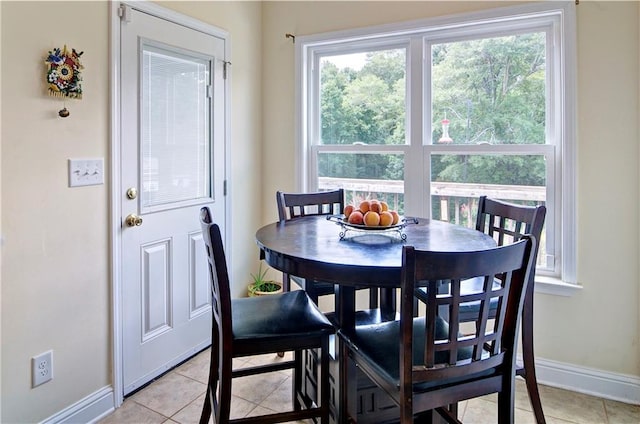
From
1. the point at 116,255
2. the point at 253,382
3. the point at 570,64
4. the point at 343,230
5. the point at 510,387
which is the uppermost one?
the point at 570,64

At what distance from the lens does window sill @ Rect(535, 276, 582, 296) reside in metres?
2.32

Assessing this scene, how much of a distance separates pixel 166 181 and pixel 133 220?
343mm

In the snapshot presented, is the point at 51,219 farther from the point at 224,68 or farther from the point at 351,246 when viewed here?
the point at 224,68

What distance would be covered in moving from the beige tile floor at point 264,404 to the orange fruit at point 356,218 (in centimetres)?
104

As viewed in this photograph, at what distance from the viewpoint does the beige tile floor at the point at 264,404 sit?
203 centimetres

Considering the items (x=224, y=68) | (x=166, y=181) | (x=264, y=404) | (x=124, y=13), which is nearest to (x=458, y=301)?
(x=264, y=404)

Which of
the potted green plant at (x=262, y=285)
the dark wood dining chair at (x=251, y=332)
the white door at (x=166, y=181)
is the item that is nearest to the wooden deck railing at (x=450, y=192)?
the potted green plant at (x=262, y=285)

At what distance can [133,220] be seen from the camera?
85.7 inches

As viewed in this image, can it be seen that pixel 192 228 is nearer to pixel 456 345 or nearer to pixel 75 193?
pixel 75 193

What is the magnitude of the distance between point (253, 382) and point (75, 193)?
4.49 ft

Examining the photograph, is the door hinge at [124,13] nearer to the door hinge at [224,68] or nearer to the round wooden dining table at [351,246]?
the door hinge at [224,68]

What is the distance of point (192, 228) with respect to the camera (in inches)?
103

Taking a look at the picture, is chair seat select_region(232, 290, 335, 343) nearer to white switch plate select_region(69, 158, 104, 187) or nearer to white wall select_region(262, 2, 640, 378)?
white switch plate select_region(69, 158, 104, 187)

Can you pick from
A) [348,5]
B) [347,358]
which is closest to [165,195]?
[347,358]
